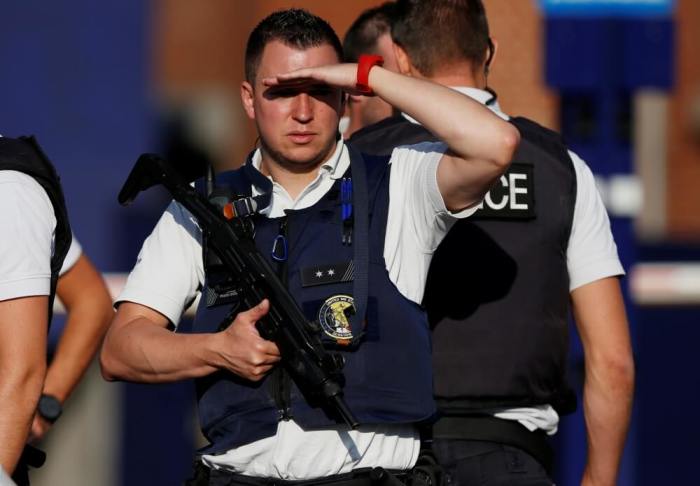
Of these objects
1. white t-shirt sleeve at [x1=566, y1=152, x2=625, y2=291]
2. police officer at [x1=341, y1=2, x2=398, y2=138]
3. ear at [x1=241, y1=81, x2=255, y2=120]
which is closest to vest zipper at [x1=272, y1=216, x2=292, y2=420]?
ear at [x1=241, y1=81, x2=255, y2=120]

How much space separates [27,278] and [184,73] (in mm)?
12754

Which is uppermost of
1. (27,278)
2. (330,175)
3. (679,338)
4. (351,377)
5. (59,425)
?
(330,175)

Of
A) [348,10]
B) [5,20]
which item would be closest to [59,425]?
[348,10]

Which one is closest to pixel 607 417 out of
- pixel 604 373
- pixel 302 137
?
pixel 604 373

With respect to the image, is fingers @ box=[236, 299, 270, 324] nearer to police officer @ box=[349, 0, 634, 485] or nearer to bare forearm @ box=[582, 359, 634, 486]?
police officer @ box=[349, 0, 634, 485]

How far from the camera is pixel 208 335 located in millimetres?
3393

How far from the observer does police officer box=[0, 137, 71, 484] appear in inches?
137

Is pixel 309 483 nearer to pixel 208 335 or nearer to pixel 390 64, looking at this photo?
pixel 208 335

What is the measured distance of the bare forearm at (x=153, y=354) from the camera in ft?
11.2

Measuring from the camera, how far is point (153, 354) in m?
3.48

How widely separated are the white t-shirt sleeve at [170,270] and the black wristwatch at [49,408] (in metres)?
0.75

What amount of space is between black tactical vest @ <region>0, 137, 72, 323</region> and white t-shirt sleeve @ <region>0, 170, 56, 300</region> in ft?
0.07

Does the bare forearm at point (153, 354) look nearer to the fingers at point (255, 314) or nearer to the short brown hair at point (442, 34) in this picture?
the fingers at point (255, 314)

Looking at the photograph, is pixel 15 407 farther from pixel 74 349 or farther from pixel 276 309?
pixel 74 349
